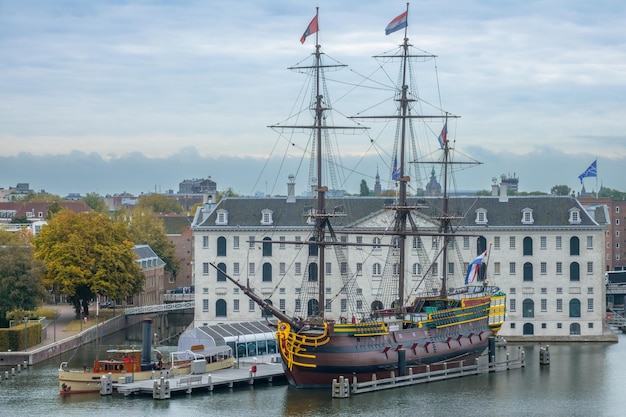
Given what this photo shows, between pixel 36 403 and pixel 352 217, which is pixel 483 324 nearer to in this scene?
pixel 352 217

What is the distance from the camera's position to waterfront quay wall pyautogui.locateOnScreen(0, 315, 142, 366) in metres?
93.4

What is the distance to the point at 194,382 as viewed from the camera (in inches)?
3169

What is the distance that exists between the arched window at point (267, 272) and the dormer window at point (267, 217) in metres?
3.47

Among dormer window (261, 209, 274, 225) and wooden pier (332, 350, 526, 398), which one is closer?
wooden pier (332, 350, 526, 398)

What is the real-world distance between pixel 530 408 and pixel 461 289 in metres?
28.7

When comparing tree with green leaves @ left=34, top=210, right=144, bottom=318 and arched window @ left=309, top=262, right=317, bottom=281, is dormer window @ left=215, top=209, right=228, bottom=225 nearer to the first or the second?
arched window @ left=309, top=262, right=317, bottom=281

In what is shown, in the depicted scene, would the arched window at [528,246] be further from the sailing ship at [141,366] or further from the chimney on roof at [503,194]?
the sailing ship at [141,366]

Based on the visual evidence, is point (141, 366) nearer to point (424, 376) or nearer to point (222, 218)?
point (424, 376)

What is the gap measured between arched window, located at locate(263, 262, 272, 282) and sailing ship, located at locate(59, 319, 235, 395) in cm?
2151

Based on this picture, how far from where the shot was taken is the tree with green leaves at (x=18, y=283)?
333ft

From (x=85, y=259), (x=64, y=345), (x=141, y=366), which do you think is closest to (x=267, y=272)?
(x=85, y=259)

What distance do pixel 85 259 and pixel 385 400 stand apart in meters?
43.4

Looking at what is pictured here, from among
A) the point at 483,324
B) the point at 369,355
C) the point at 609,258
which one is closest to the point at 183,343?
the point at 369,355

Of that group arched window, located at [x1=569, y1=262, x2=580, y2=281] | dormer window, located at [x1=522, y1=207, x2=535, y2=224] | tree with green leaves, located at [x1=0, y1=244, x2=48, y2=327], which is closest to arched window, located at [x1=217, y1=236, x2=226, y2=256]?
tree with green leaves, located at [x1=0, y1=244, x2=48, y2=327]
